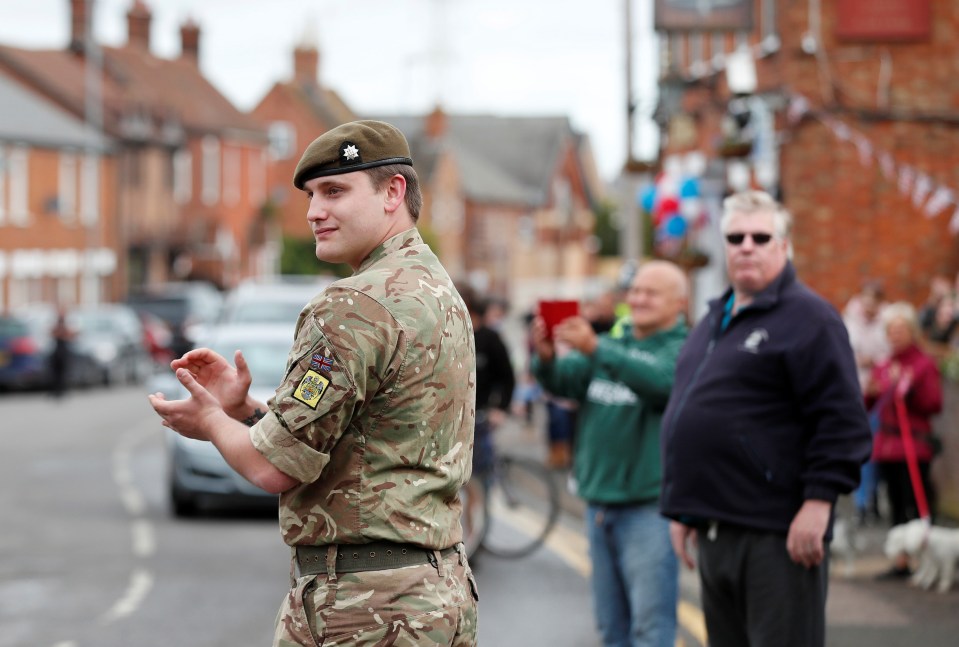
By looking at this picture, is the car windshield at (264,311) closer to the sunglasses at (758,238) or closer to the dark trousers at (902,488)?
the dark trousers at (902,488)

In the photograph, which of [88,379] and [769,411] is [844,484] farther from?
[88,379]

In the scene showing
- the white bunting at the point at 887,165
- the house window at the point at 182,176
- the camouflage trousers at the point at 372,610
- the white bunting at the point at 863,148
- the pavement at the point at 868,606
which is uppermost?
the house window at the point at 182,176

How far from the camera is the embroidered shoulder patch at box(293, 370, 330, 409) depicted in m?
3.44

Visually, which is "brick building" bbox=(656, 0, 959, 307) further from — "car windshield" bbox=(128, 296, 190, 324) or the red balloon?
"car windshield" bbox=(128, 296, 190, 324)

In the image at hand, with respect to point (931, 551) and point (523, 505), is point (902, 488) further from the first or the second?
A: point (523, 505)

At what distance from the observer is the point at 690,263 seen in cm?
1748

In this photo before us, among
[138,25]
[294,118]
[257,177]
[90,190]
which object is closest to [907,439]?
[90,190]

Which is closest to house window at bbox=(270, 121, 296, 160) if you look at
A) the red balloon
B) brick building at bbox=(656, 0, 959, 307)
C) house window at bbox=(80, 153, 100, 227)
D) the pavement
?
house window at bbox=(80, 153, 100, 227)

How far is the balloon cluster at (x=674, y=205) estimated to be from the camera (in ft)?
66.1

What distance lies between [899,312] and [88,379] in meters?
26.5

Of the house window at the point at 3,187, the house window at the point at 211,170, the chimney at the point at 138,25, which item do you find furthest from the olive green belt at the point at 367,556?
the chimney at the point at 138,25

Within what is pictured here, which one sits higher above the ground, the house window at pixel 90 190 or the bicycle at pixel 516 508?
the house window at pixel 90 190

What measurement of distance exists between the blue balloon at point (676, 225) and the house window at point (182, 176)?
45.5 metres

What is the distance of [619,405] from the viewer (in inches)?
255
